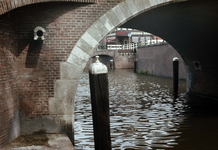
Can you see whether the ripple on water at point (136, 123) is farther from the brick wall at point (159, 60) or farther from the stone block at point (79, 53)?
the brick wall at point (159, 60)

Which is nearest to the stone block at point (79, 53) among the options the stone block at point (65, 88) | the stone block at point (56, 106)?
the stone block at point (65, 88)

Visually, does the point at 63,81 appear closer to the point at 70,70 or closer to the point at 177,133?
the point at 70,70

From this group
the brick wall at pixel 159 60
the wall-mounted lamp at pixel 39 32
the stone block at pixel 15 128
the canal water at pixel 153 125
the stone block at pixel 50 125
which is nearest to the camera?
the stone block at pixel 15 128

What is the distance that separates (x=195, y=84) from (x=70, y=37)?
362 inches

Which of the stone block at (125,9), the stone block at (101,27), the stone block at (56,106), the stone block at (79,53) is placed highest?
the stone block at (125,9)

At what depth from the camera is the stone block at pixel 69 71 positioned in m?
6.38

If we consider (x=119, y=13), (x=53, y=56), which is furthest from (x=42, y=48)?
(x=119, y=13)

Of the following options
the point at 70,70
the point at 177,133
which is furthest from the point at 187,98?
the point at 70,70

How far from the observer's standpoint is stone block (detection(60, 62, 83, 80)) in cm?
638

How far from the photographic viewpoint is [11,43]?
19.6ft

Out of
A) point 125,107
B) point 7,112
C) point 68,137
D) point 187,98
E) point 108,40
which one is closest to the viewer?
point 7,112

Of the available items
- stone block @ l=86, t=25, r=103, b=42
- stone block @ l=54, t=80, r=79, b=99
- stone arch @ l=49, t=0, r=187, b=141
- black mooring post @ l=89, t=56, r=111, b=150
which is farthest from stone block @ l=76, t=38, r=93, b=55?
black mooring post @ l=89, t=56, r=111, b=150

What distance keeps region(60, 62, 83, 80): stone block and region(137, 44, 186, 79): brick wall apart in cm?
1577

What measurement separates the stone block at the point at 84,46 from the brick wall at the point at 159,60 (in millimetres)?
15599
